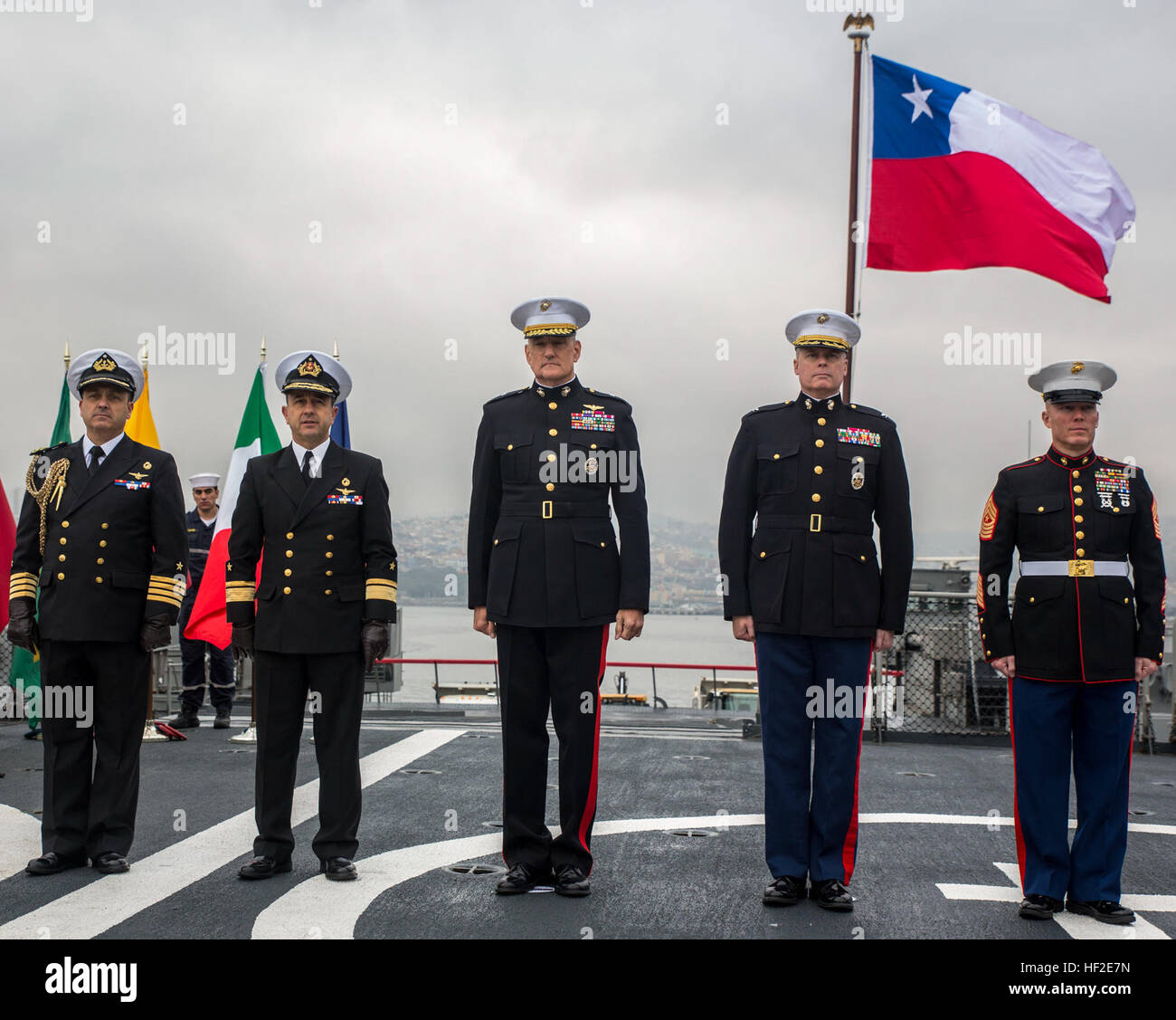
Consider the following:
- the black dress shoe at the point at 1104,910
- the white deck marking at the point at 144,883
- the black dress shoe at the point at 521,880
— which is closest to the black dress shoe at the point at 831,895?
the black dress shoe at the point at 1104,910

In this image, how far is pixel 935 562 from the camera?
1589cm

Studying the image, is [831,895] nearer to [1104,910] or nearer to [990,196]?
[1104,910]

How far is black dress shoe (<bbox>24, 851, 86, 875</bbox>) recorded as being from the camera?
443 cm

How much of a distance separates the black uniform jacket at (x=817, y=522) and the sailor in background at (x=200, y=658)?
6.56 m

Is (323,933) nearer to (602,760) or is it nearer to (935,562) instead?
(602,760)

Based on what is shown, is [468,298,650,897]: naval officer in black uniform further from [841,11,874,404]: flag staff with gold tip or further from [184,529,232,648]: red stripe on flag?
[841,11,874,404]: flag staff with gold tip

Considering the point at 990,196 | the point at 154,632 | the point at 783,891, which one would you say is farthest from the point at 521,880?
the point at 990,196

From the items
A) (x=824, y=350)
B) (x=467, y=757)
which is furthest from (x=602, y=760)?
(x=824, y=350)

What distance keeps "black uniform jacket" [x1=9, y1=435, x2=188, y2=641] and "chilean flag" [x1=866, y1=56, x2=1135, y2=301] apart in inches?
252

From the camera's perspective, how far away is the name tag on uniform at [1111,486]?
423 cm

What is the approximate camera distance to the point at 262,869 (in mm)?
4375

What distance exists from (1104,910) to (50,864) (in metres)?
3.91
